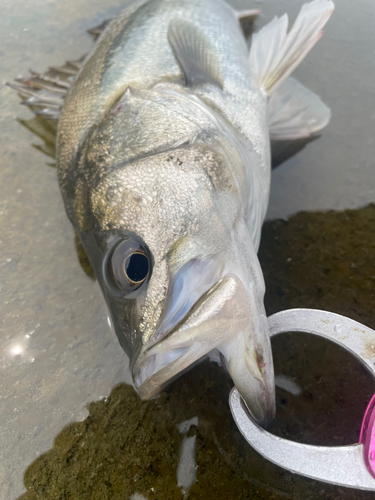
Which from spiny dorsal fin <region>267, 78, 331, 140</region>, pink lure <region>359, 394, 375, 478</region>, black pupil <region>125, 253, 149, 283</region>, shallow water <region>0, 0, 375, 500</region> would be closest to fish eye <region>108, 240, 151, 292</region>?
black pupil <region>125, 253, 149, 283</region>

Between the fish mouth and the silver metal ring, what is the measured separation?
3.4 inches

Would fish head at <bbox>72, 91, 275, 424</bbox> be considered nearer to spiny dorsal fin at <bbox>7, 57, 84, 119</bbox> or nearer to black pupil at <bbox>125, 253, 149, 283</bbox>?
black pupil at <bbox>125, 253, 149, 283</bbox>

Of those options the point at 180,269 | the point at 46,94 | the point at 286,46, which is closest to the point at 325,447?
the point at 180,269

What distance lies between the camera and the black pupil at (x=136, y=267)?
1201 millimetres

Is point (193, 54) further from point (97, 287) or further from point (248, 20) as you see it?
point (248, 20)

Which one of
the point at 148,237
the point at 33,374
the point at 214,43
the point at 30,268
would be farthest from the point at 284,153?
the point at 33,374

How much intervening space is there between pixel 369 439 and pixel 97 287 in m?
1.37

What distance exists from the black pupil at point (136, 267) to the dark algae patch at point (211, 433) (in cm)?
57

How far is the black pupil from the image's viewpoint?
1201mm

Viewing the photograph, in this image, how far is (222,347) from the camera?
1102 mm

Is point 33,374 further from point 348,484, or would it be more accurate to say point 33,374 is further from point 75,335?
point 348,484

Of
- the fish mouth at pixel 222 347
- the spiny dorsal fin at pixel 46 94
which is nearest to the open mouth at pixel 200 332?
the fish mouth at pixel 222 347

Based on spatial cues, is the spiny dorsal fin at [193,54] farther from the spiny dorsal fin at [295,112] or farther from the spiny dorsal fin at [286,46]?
the spiny dorsal fin at [295,112]

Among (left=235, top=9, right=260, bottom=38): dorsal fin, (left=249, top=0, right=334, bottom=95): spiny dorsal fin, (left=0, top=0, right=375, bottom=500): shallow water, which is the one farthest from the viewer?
(left=235, top=9, right=260, bottom=38): dorsal fin
